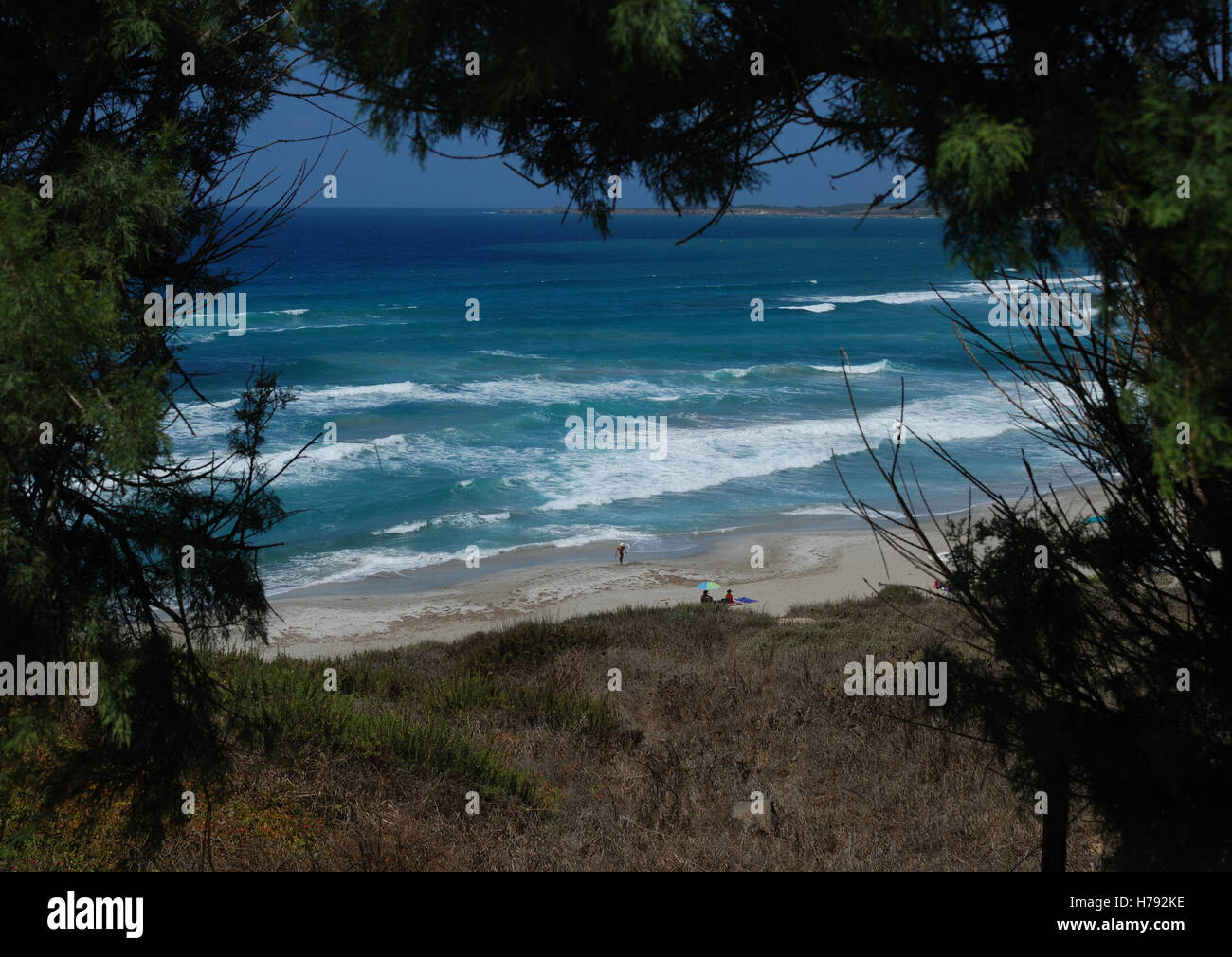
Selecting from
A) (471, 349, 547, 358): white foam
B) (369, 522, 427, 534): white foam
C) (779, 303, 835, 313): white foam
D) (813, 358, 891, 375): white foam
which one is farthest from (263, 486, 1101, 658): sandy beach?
(779, 303, 835, 313): white foam

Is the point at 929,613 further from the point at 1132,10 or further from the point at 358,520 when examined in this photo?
the point at 358,520

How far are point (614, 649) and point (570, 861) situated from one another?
23.7 feet

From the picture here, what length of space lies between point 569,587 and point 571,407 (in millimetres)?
17571

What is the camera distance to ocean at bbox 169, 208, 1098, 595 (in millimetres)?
27328

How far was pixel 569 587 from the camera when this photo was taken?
22.9 m

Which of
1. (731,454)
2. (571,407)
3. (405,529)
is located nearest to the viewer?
(405,529)

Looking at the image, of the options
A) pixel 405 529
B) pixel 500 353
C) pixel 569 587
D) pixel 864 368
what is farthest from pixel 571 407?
pixel 569 587

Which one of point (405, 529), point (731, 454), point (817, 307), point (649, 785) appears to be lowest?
point (405, 529)

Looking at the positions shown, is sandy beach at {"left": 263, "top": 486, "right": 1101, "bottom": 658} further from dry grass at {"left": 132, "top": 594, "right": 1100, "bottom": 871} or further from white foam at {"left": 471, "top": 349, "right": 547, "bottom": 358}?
white foam at {"left": 471, "top": 349, "right": 547, "bottom": 358}

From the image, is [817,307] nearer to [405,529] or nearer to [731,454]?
[731,454]

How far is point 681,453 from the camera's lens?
110 feet

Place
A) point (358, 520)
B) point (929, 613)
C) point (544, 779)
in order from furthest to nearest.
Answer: point (358, 520), point (929, 613), point (544, 779)

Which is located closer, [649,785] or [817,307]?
[649,785]

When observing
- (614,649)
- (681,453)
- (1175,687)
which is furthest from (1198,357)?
(681,453)
